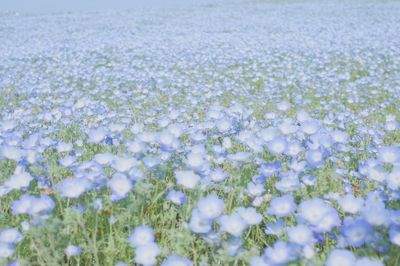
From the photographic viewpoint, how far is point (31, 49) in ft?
46.0

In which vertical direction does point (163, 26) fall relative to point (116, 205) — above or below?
below

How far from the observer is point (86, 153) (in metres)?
3.65

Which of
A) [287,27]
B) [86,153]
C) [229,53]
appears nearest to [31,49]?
[229,53]

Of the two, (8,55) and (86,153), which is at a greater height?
(86,153)

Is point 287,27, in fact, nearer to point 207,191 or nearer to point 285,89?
point 285,89

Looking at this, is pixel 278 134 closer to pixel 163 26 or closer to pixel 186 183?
pixel 186 183

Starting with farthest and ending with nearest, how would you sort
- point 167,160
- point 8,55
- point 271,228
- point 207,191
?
1. point 8,55
2. point 167,160
3. point 207,191
4. point 271,228

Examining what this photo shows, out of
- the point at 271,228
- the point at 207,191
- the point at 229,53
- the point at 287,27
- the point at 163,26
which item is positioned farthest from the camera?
the point at 163,26

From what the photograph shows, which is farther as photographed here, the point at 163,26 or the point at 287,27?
the point at 163,26

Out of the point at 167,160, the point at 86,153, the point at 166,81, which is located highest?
the point at 167,160

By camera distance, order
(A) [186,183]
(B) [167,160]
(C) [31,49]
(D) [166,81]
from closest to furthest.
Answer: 1. (A) [186,183]
2. (B) [167,160]
3. (D) [166,81]
4. (C) [31,49]

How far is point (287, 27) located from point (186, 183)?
16.1m

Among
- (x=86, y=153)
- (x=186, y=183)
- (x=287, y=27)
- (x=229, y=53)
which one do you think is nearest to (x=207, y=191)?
(x=186, y=183)

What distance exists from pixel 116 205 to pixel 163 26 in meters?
19.1
